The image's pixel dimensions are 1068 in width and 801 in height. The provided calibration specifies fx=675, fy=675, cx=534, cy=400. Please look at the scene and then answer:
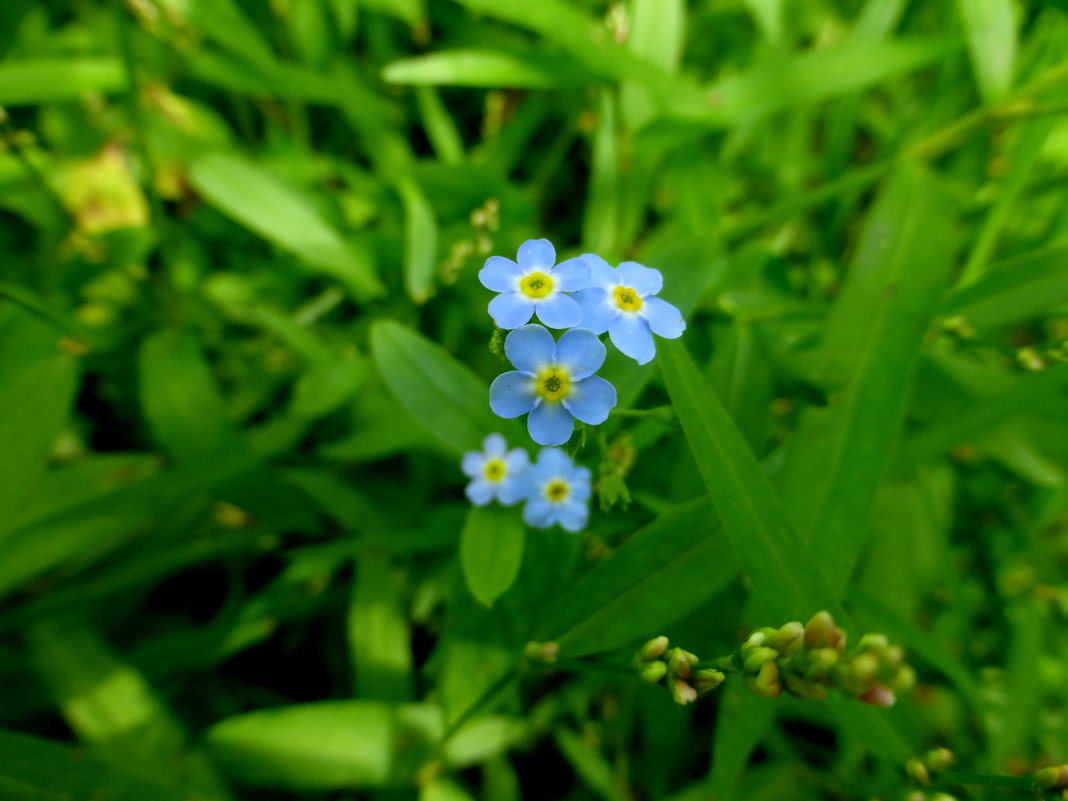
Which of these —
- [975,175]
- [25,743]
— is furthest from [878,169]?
[25,743]

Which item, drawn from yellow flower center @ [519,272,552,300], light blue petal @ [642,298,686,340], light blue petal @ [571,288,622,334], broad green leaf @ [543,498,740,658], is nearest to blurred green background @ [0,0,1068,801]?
broad green leaf @ [543,498,740,658]

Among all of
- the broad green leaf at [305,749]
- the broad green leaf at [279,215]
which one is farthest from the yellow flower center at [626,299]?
the broad green leaf at [305,749]

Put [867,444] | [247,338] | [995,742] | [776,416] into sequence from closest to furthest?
1. [867,444]
2. [995,742]
3. [776,416]
4. [247,338]

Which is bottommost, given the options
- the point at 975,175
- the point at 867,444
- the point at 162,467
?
the point at 867,444

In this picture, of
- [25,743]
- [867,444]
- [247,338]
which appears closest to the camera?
[25,743]

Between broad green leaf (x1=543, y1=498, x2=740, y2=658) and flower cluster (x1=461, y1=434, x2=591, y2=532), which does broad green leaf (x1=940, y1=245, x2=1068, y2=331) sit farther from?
flower cluster (x1=461, y1=434, x2=591, y2=532)

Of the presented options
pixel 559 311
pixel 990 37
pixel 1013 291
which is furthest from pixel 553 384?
pixel 990 37

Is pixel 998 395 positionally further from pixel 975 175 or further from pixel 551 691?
pixel 551 691

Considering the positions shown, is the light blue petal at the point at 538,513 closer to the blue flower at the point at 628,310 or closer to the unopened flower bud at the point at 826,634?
the blue flower at the point at 628,310
